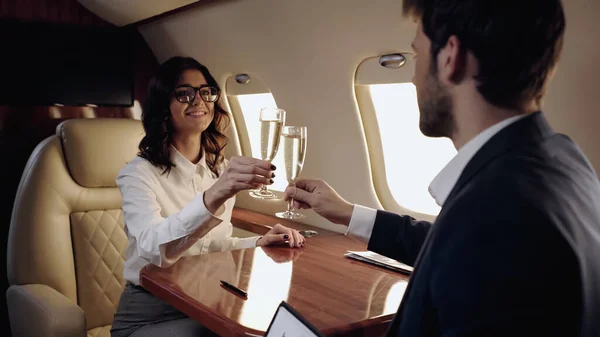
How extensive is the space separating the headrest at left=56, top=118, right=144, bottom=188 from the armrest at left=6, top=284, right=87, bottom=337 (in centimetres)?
53

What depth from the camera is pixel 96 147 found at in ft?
8.30

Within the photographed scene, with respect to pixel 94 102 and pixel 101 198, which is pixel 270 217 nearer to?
pixel 101 198

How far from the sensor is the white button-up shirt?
1759mm

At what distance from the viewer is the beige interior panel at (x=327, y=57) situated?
66.0 inches

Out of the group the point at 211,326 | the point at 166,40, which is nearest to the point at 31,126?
the point at 166,40

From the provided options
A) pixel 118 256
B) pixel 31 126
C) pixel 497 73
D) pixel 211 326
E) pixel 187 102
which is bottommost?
pixel 118 256

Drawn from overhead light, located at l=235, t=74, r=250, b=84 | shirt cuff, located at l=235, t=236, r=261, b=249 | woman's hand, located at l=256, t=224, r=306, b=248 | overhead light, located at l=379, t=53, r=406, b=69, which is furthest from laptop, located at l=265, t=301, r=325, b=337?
overhead light, located at l=235, t=74, r=250, b=84

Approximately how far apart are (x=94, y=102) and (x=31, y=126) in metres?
0.39

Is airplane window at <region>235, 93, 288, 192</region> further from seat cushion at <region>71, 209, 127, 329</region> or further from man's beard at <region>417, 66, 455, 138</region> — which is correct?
man's beard at <region>417, 66, 455, 138</region>

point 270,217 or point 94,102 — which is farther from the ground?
point 94,102

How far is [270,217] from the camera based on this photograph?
3.28 m

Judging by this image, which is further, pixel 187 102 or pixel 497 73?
pixel 187 102

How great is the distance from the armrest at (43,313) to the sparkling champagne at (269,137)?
1.02m

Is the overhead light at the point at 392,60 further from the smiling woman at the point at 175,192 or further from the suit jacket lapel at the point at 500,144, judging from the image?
the suit jacket lapel at the point at 500,144
